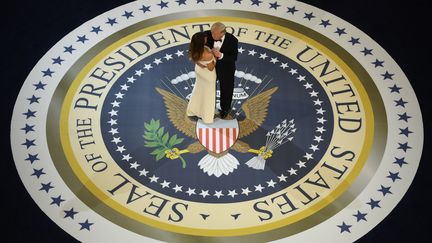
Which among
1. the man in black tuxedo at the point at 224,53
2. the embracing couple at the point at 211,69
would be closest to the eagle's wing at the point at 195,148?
the embracing couple at the point at 211,69

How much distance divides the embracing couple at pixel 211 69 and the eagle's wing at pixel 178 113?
0.40 feet

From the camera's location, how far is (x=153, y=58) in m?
11.5

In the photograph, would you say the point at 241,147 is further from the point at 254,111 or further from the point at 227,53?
the point at 227,53

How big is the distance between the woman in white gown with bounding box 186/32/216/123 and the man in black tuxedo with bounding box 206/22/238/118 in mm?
101

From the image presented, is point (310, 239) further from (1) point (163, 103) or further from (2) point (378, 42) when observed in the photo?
(2) point (378, 42)

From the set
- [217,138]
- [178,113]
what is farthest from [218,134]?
[178,113]

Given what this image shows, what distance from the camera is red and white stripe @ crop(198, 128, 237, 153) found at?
10.4 meters

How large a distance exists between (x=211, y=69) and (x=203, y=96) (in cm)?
46

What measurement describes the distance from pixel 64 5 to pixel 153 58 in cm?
187

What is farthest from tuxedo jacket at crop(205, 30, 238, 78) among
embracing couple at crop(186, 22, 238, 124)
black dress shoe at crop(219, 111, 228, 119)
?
black dress shoe at crop(219, 111, 228, 119)

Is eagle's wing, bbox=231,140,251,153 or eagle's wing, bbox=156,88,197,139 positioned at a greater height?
eagle's wing, bbox=156,88,197,139

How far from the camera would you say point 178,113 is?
35.4ft

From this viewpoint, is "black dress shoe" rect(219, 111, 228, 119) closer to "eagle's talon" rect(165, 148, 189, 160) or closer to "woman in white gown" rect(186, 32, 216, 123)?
"woman in white gown" rect(186, 32, 216, 123)

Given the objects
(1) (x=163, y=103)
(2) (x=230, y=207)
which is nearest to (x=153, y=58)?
(1) (x=163, y=103)
